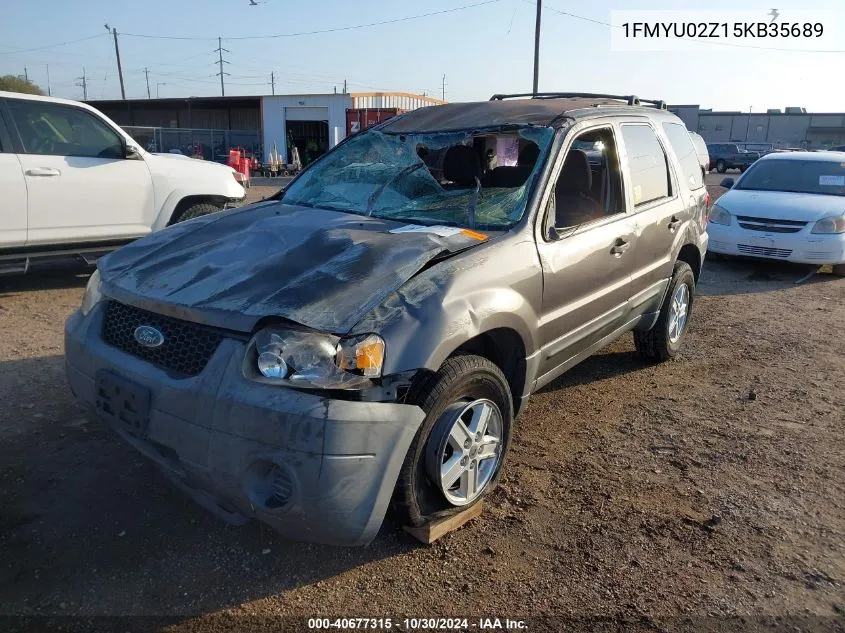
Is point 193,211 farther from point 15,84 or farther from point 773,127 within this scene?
point 773,127

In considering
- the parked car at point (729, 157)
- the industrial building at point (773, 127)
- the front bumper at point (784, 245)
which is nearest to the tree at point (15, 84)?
the parked car at point (729, 157)

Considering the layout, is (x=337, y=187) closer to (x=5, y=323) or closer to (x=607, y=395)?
(x=607, y=395)

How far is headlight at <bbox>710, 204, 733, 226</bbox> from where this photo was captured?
918cm

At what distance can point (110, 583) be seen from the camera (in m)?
2.56

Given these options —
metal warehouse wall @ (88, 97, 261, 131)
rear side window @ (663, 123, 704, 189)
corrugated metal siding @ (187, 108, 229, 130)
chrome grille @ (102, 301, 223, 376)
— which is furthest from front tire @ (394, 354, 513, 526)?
corrugated metal siding @ (187, 108, 229, 130)

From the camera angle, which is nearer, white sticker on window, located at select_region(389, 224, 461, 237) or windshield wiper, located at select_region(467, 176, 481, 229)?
white sticker on window, located at select_region(389, 224, 461, 237)

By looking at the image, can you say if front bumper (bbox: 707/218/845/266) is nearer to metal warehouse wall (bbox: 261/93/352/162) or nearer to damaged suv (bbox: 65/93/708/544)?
damaged suv (bbox: 65/93/708/544)

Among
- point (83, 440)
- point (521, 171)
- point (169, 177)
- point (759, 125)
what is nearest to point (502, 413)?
point (521, 171)

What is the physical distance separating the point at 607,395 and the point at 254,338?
2.98 meters

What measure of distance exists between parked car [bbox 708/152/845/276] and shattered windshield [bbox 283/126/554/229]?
6046 millimetres

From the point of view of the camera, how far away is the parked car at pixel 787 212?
8500mm

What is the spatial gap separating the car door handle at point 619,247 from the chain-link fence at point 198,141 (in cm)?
2670

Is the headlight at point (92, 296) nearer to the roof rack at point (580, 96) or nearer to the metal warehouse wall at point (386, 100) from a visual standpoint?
the roof rack at point (580, 96)

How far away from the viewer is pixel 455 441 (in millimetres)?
2750
